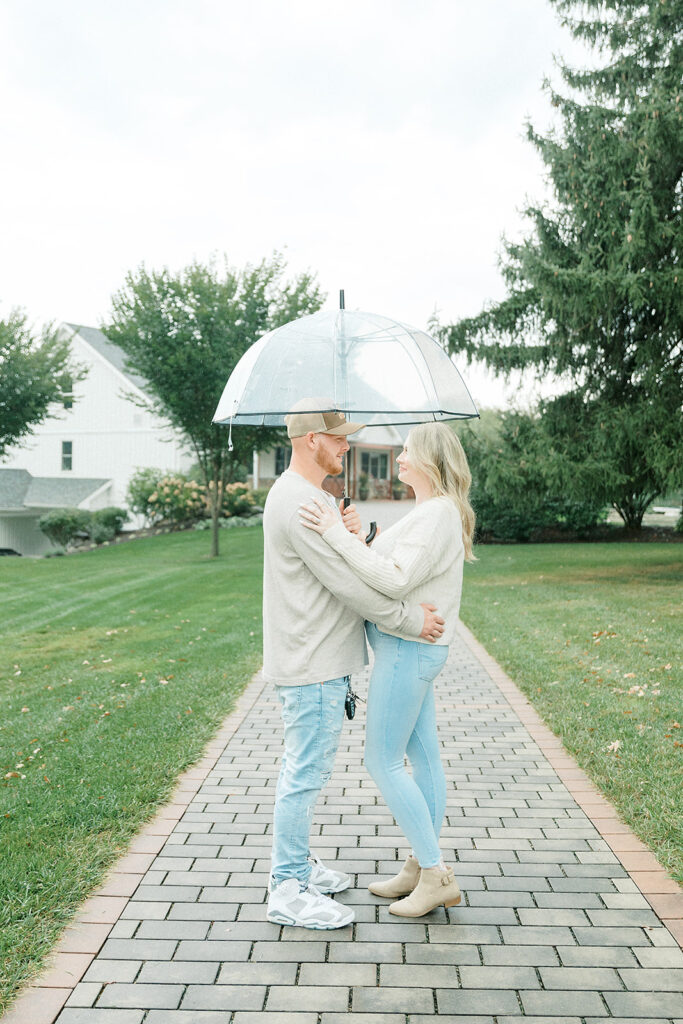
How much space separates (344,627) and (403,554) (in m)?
0.39

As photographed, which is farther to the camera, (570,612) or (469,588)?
(469,588)

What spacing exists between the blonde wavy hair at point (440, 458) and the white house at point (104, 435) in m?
33.2

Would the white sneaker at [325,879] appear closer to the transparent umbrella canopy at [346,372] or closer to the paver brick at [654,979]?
the paver brick at [654,979]

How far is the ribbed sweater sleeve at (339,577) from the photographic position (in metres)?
3.14

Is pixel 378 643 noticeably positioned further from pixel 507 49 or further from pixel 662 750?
pixel 507 49

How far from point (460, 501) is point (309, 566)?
2.31ft

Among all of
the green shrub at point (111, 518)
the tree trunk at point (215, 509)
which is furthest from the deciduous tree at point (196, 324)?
the green shrub at point (111, 518)

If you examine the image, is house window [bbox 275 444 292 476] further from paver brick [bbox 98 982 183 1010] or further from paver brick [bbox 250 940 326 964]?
paver brick [bbox 98 982 183 1010]

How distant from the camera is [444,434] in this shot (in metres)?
3.42

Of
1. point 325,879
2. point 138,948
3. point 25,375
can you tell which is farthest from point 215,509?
point 138,948

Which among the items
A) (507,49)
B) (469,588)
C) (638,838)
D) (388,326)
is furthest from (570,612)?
(388,326)

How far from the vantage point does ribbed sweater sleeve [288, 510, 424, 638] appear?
10.3 feet

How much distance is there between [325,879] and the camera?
362 cm

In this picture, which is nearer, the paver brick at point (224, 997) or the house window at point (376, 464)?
the paver brick at point (224, 997)
